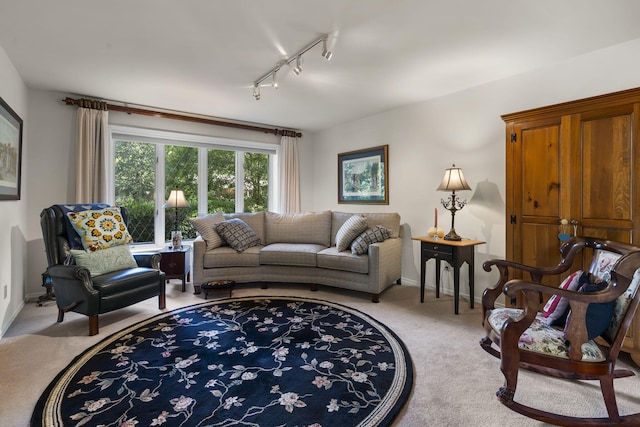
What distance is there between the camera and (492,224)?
329 cm

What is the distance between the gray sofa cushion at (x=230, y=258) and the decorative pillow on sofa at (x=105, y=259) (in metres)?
0.80

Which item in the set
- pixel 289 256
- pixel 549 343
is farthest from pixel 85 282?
pixel 549 343

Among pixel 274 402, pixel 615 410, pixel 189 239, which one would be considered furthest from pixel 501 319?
pixel 189 239

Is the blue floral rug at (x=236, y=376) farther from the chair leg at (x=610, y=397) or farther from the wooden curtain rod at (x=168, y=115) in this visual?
the wooden curtain rod at (x=168, y=115)

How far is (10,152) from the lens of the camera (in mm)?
2750

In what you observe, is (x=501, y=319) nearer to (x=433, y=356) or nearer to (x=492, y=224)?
(x=433, y=356)

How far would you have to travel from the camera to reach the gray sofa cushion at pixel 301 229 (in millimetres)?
4457

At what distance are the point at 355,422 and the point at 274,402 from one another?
0.46 metres

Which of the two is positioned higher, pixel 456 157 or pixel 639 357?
pixel 456 157

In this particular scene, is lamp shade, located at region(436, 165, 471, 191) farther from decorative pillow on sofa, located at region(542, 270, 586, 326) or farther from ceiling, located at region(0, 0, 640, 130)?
decorative pillow on sofa, located at region(542, 270, 586, 326)

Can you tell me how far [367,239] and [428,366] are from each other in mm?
1694

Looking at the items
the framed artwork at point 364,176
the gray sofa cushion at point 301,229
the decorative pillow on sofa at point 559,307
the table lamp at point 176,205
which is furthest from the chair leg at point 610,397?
the table lamp at point 176,205

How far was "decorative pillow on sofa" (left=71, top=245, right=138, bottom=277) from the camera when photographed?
Answer: 279 cm

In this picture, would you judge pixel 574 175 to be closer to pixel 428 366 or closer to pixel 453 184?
pixel 453 184
